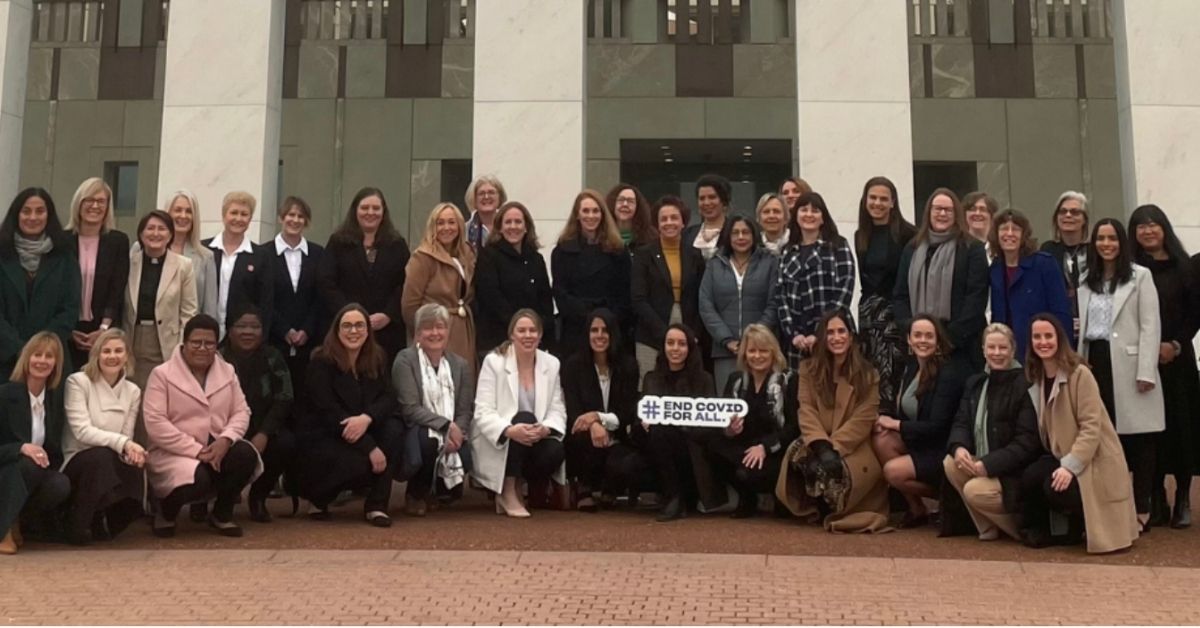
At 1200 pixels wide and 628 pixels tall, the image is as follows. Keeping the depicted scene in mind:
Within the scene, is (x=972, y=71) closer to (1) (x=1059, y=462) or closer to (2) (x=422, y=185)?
(2) (x=422, y=185)

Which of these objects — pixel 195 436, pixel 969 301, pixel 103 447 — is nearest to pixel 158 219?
pixel 195 436

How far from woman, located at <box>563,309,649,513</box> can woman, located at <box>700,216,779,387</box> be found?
0.72 m

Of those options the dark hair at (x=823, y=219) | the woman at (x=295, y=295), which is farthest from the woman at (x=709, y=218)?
the woman at (x=295, y=295)

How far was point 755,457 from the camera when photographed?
8398 mm

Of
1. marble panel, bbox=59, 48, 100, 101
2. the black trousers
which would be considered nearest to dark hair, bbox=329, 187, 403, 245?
the black trousers

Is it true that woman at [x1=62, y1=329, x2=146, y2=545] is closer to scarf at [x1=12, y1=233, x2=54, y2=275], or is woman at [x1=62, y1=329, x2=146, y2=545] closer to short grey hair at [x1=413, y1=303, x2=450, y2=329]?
scarf at [x1=12, y1=233, x2=54, y2=275]

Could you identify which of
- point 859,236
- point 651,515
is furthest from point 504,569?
point 859,236

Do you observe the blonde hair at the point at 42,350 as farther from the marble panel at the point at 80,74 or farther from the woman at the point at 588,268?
the marble panel at the point at 80,74

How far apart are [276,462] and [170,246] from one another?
2.04m

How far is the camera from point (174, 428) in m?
7.89

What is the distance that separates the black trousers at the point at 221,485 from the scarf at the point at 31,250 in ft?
6.80

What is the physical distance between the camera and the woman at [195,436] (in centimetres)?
785

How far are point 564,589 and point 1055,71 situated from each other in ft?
58.1

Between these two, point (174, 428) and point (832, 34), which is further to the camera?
point (832, 34)
